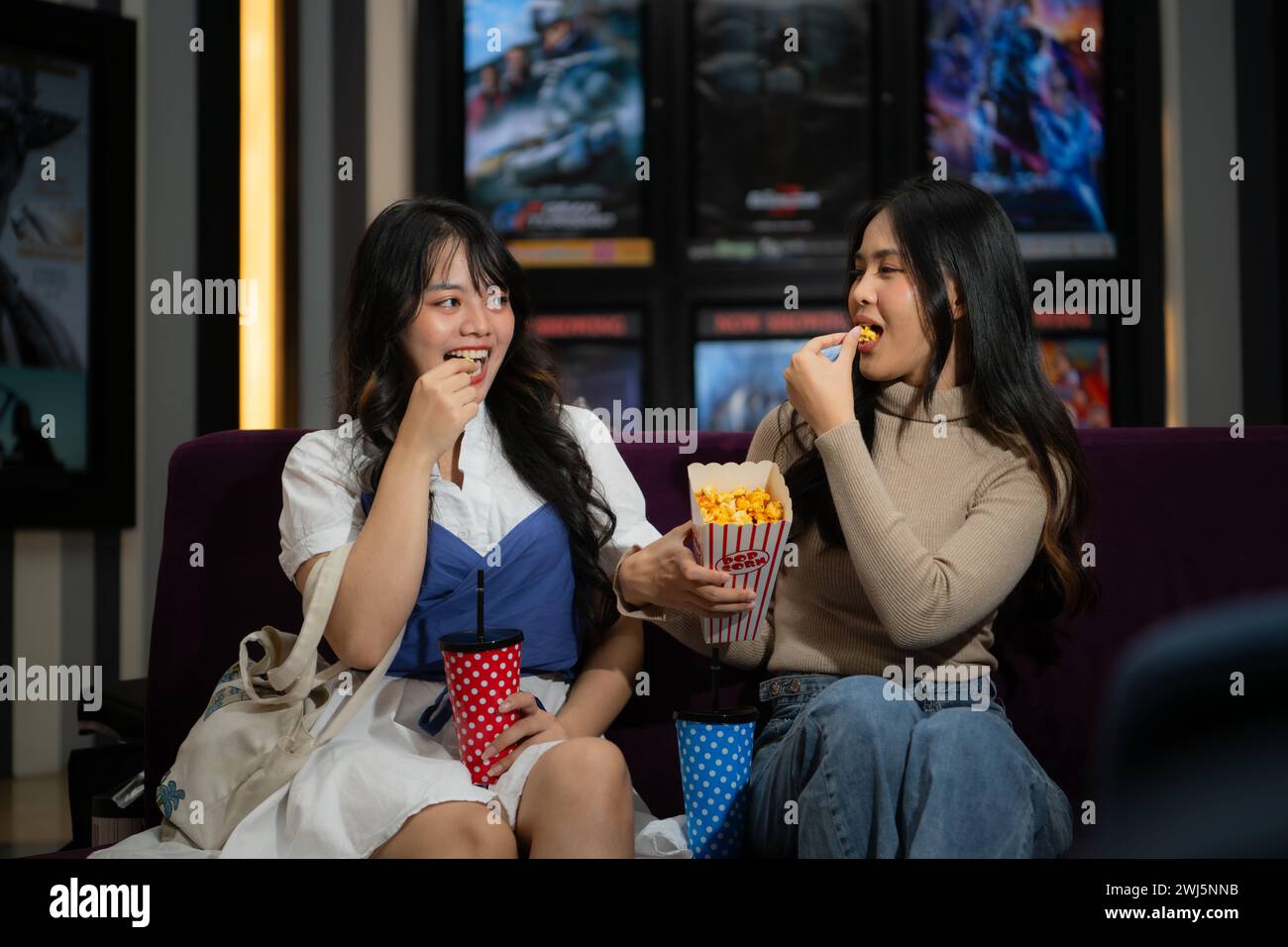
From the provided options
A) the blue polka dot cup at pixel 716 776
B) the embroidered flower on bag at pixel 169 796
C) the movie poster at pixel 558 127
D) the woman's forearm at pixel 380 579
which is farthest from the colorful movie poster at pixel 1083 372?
the embroidered flower on bag at pixel 169 796

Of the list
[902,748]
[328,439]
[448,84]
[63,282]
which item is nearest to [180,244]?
[63,282]

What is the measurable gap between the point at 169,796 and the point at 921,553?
1152 millimetres

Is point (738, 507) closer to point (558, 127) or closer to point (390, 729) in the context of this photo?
point (390, 729)

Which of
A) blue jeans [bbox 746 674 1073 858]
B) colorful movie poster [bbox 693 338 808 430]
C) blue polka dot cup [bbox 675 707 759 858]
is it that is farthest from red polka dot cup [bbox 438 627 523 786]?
colorful movie poster [bbox 693 338 808 430]

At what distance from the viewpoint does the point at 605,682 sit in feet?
5.93

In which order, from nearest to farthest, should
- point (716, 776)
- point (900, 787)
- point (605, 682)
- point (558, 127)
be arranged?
point (900, 787) < point (716, 776) < point (605, 682) < point (558, 127)

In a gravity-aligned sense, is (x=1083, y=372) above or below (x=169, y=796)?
above

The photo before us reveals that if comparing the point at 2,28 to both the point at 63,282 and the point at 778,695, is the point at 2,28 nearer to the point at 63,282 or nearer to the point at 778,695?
the point at 63,282

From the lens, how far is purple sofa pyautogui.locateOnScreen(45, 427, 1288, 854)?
1967mm

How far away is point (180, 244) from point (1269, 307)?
411 centimetres

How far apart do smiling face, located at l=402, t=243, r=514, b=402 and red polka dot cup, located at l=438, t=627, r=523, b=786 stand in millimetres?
444

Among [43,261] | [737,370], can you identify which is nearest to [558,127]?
[737,370]

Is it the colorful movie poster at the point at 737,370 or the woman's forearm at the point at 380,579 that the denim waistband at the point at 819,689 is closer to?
the woman's forearm at the point at 380,579

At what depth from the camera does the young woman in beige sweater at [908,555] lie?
1435 mm
